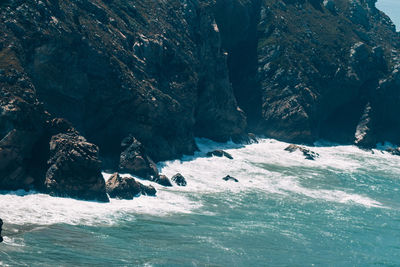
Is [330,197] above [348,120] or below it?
below

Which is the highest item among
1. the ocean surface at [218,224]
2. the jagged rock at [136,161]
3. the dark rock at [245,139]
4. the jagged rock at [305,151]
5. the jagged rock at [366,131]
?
the jagged rock at [366,131]

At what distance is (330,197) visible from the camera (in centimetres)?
7662

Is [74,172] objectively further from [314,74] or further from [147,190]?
[314,74]

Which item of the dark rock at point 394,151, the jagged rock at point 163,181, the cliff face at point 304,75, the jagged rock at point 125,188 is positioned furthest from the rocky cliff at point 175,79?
the jagged rock at point 163,181

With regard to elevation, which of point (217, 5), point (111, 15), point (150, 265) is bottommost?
point (150, 265)

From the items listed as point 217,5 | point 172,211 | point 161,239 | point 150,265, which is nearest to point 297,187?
point 172,211

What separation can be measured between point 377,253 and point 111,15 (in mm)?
54586

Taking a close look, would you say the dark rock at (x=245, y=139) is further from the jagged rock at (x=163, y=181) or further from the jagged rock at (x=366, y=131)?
the jagged rock at (x=163, y=181)

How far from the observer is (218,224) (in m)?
57.2

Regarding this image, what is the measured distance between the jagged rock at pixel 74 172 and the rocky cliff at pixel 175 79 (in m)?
0.11

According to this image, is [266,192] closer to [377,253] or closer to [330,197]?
[330,197]

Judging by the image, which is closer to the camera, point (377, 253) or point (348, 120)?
point (377, 253)

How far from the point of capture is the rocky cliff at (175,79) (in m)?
60.1

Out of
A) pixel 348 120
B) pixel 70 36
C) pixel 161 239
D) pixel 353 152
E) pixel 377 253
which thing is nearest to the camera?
pixel 161 239
